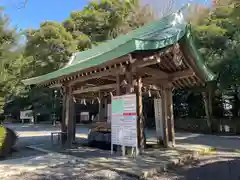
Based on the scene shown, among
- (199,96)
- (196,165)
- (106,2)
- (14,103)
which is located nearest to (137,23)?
(106,2)

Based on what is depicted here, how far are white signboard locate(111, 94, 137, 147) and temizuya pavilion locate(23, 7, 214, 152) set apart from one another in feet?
1.16

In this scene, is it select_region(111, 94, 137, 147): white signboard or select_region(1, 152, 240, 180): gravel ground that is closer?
select_region(1, 152, 240, 180): gravel ground

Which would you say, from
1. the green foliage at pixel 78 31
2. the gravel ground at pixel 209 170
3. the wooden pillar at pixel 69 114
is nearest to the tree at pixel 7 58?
the wooden pillar at pixel 69 114

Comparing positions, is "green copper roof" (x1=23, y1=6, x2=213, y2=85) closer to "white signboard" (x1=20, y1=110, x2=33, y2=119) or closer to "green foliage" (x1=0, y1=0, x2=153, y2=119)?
"green foliage" (x1=0, y1=0, x2=153, y2=119)

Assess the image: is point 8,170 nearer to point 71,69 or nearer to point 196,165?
point 71,69

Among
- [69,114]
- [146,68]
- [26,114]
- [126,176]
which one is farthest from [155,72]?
[26,114]

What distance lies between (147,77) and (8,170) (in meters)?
5.34

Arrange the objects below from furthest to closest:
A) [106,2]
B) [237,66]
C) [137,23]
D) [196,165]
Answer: [106,2] → [137,23] → [237,66] → [196,165]

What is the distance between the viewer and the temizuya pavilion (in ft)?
20.4

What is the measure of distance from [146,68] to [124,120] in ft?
6.14

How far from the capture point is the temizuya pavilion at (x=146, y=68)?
20.4 feet

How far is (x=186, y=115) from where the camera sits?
64.3 ft

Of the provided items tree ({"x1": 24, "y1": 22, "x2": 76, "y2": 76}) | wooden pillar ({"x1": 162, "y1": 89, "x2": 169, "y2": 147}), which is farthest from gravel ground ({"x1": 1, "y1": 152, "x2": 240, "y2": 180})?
tree ({"x1": 24, "y1": 22, "x2": 76, "y2": 76})

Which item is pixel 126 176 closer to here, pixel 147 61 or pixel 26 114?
pixel 147 61
